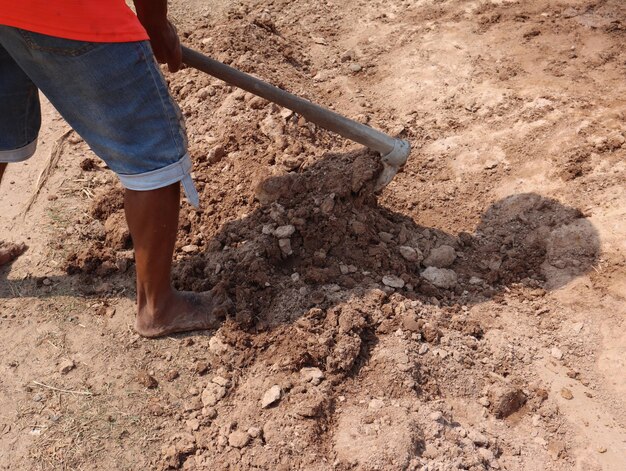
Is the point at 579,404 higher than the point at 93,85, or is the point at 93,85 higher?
the point at 93,85

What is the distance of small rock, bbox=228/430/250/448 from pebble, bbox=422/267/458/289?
1100 millimetres

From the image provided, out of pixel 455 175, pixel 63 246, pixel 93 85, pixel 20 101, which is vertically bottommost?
pixel 455 175

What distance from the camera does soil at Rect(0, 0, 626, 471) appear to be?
2.26m

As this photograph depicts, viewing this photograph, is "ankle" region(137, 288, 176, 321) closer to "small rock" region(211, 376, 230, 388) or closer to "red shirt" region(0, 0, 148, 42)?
"small rock" region(211, 376, 230, 388)

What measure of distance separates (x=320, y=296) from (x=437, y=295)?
532mm

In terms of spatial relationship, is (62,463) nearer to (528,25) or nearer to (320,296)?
(320,296)

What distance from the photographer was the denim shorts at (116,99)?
1.90 metres

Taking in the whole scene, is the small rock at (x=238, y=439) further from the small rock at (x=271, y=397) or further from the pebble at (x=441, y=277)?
the pebble at (x=441, y=277)

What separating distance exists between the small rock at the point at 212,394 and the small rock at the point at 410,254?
1022 mm

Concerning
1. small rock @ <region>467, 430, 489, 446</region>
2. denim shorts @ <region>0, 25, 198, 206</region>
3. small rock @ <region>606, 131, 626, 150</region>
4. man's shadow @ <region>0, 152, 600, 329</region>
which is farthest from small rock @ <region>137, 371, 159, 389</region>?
small rock @ <region>606, 131, 626, 150</region>

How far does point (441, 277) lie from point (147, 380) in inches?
51.8

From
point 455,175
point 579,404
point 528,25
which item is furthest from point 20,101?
point 528,25

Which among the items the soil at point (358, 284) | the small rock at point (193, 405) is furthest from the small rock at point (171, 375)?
the small rock at point (193, 405)

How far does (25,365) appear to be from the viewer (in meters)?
2.55
